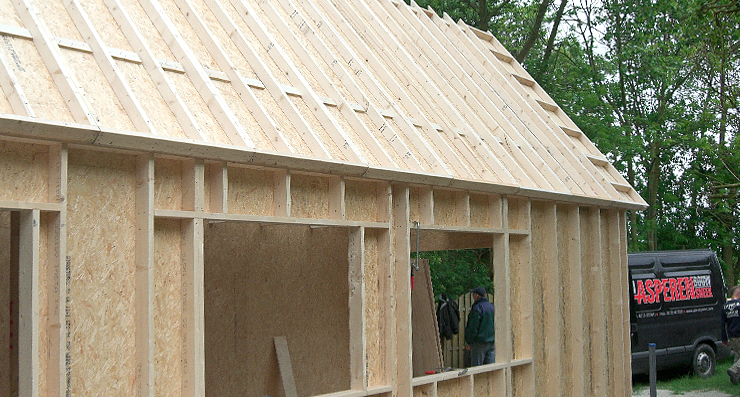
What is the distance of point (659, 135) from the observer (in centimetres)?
2388

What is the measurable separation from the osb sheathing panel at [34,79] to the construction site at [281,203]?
2cm

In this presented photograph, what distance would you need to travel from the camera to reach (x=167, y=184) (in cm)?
538

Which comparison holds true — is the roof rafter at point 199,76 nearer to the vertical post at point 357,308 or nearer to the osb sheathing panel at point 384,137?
the vertical post at point 357,308

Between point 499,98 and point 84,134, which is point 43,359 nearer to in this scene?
point 84,134

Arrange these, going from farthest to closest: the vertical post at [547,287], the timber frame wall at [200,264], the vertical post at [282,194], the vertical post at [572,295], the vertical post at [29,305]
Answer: the vertical post at [572,295] < the vertical post at [547,287] < the vertical post at [282,194] < the timber frame wall at [200,264] < the vertical post at [29,305]

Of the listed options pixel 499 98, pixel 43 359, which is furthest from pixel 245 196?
pixel 499 98

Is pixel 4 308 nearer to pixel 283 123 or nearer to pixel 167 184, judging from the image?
pixel 167 184

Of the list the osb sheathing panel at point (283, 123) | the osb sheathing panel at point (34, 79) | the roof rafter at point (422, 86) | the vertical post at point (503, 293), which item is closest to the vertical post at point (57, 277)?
the osb sheathing panel at point (34, 79)

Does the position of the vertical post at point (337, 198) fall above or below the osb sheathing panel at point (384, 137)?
below

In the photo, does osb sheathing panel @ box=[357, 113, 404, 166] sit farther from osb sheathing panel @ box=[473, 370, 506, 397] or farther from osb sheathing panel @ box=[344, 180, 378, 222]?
osb sheathing panel @ box=[473, 370, 506, 397]

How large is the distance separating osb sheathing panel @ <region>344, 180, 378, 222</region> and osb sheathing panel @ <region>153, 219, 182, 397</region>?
1.78 metres

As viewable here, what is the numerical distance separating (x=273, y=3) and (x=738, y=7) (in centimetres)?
637

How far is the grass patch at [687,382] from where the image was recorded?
1252 cm

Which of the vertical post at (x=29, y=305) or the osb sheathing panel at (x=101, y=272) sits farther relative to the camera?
the osb sheathing panel at (x=101, y=272)
